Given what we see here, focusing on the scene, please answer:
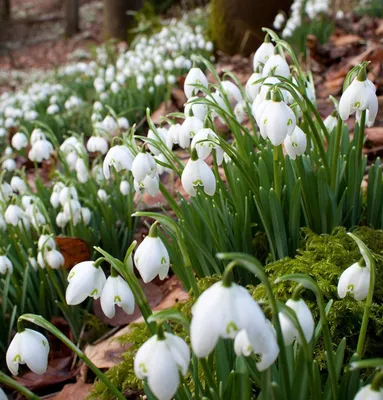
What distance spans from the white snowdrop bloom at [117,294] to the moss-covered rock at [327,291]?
12.3 inches

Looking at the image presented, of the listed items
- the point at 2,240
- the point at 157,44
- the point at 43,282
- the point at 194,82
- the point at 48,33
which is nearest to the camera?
the point at 194,82

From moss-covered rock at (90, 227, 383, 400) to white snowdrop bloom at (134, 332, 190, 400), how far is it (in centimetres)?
52

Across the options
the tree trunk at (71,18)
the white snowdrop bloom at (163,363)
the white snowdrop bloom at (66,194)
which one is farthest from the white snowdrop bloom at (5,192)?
the tree trunk at (71,18)

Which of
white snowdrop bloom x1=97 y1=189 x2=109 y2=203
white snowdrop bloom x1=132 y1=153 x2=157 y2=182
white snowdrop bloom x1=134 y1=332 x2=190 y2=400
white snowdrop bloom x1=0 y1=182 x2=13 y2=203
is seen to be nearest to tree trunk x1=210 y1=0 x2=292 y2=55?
white snowdrop bloom x1=97 y1=189 x2=109 y2=203

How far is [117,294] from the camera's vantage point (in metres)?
1.09

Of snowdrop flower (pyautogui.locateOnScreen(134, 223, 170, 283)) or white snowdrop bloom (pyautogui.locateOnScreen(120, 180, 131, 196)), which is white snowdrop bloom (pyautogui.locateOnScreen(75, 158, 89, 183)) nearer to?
white snowdrop bloom (pyautogui.locateOnScreen(120, 180, 131, 196))

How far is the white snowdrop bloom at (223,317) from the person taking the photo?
2.43 ft

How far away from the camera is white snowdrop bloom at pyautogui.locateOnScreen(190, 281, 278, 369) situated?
0.74m

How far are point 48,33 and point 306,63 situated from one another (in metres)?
15.8

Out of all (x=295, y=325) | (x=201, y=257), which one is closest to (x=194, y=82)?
(x=201, y=257)

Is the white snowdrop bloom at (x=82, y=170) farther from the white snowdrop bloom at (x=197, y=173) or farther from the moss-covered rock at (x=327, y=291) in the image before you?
the white snowdrop bloom at (x=197, y=173)

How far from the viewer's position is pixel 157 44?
618 cm

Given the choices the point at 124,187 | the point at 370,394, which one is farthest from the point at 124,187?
the point at 370,394

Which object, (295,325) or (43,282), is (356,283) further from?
(43,282)
